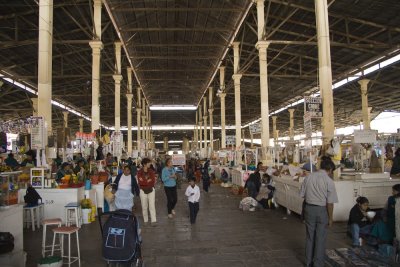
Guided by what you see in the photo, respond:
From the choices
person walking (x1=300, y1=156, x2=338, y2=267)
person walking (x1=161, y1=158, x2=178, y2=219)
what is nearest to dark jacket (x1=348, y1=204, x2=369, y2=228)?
person walking (x1=300, y1=156, x2=338, y2=267)

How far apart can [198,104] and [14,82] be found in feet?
84.2

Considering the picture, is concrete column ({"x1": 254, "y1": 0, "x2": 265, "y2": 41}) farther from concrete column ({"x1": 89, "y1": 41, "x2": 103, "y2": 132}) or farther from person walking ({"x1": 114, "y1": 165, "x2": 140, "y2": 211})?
person walking ({"x1": 114, "y1": 165, "x2": 140, "y2": 211})

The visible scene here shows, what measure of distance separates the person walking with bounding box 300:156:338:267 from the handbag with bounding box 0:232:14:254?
4066mm

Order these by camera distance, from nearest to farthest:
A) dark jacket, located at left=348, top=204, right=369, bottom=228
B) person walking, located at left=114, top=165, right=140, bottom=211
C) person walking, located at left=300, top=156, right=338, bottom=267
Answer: person walking, located at left=300, top=156, right=338, bottom=267
dark jacket, located at left=348, top=204, right=369, bottom=228
person walking, located at left=114, top=165, right=140, bottom=211

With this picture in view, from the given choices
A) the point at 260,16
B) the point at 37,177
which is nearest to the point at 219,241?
the point at 37,177

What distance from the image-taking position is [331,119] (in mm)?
10406

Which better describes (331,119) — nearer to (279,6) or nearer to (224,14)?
(279,6)

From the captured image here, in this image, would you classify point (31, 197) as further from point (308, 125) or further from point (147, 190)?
point (308, 125)

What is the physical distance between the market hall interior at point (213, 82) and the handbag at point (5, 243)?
0.45 ft

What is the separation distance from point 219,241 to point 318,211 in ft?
8.47

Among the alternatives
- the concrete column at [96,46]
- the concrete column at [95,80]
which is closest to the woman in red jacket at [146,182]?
the concrete column at [96,46]

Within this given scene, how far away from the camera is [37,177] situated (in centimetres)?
919

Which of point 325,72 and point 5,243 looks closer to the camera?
point 5,243

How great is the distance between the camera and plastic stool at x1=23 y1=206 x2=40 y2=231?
841cm
